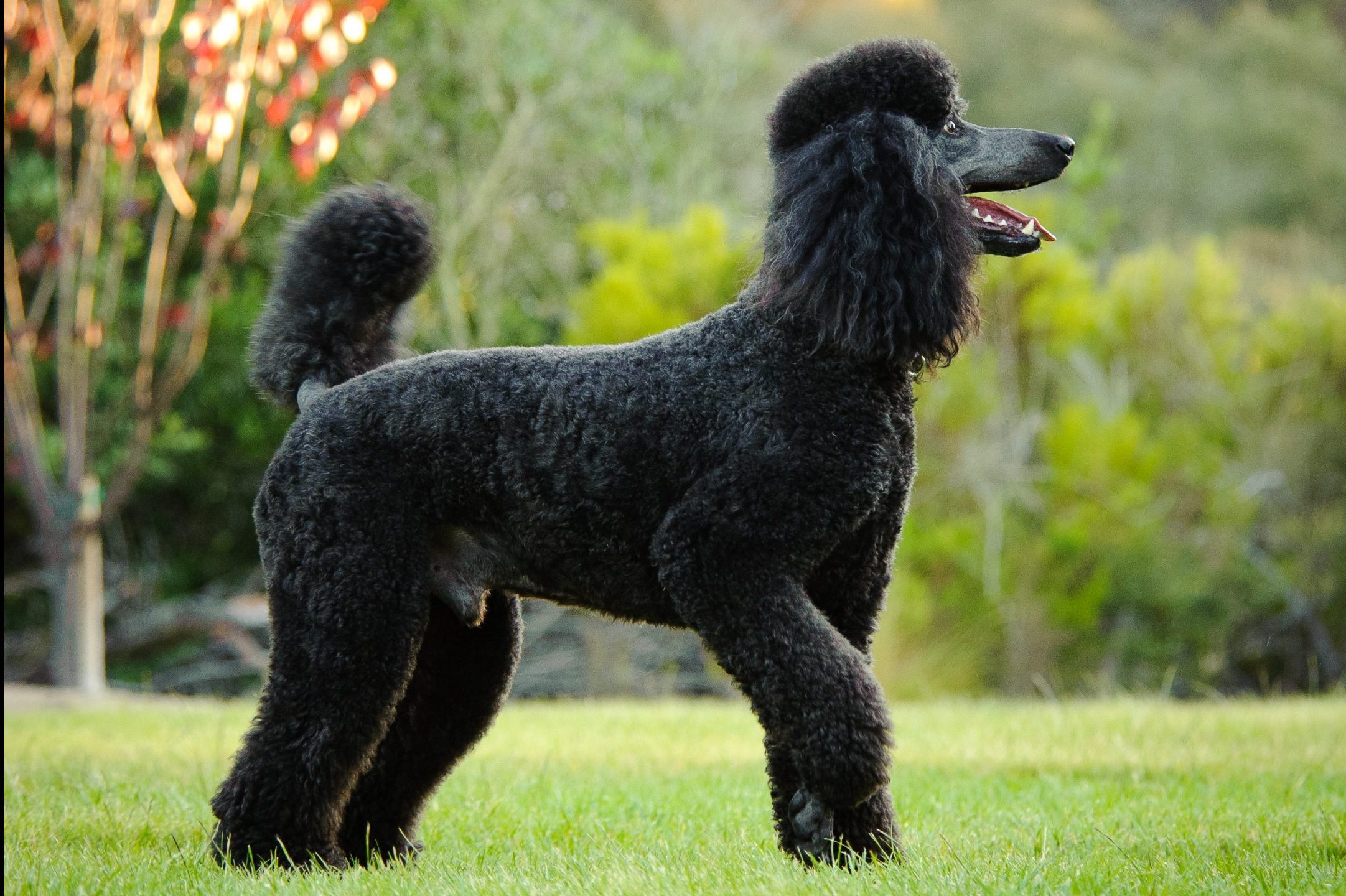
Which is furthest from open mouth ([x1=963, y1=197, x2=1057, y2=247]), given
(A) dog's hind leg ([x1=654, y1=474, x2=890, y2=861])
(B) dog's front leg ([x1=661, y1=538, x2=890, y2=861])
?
(B) dog's front leg ([x1=661, y1=538, x2=890, y2=861])

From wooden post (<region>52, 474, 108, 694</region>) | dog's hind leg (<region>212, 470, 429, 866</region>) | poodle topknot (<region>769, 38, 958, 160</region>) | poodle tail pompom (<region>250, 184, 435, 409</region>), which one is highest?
poodle topknot (<region>769, 38, 958, 160</region>)

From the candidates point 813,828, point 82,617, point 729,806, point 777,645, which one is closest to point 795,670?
point 777,645

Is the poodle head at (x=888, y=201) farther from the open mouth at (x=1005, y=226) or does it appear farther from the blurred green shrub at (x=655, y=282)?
the blurred green shrub at (x=655, y=282)

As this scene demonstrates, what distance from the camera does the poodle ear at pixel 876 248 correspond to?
265 cm

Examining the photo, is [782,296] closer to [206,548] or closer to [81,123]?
[81,123]

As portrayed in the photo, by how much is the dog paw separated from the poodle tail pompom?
155 cm

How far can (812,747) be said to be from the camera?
2.52 metres

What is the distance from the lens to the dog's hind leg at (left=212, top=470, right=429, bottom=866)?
112 inches

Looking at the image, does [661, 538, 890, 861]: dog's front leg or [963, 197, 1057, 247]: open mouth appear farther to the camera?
[963, 197, 1057, 247]: open mouth

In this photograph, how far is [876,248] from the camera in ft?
8.73

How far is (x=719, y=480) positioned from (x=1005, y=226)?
0.89m

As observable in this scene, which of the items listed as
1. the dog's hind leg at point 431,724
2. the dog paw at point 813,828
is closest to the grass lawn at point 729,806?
the dog paw at point 813,828

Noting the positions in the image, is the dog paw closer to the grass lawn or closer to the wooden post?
the grass lawn

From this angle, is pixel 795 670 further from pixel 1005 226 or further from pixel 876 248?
pixel 1005 226
